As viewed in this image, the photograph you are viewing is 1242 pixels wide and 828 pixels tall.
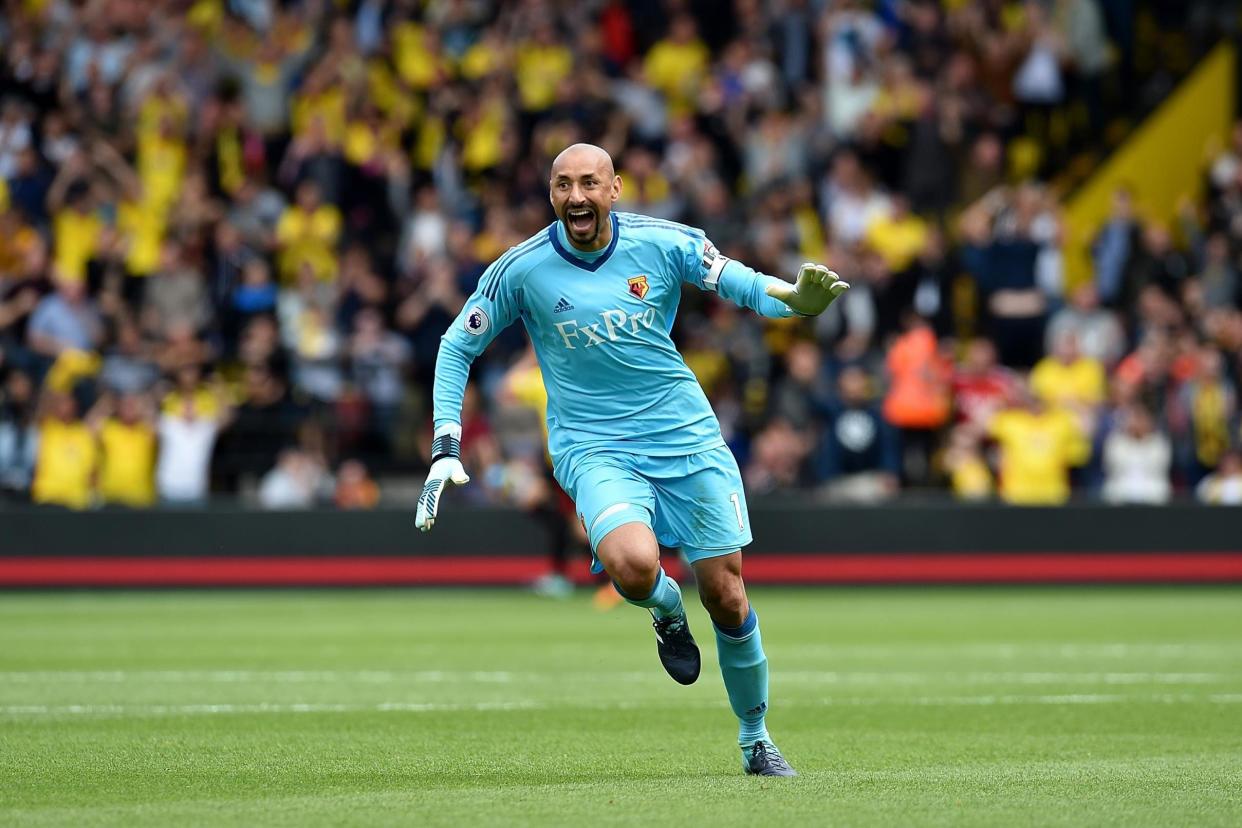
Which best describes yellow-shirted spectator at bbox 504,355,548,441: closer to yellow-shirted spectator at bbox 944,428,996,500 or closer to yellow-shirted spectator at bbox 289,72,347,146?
yellow-shirted spectator at bbox 944,428,996,500

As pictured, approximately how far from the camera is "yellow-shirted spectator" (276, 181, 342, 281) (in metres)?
21.5

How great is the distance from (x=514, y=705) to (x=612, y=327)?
321cm

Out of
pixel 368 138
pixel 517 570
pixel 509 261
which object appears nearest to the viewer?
pixel 509 261

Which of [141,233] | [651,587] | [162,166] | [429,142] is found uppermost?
[429,142]

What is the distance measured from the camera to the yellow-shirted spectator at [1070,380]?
20.0 metres

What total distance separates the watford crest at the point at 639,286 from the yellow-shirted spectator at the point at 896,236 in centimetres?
1309

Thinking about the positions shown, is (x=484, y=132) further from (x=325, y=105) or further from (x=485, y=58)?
(x=325, y=105)

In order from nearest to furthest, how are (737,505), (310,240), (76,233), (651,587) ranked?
(651,587)
(737,505)
(310,240)
(76,233)

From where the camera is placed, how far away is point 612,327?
8.09m

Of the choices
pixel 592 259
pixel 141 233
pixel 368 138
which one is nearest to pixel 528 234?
pixel 368 138

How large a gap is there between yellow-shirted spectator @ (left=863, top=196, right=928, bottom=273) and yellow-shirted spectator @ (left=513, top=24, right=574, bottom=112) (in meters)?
3.95

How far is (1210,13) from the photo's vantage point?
25641mm

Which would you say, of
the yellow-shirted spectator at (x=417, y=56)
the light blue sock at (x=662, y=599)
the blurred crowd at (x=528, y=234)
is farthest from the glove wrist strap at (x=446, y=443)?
the yellow-shirted spectator at (x=417, y=56)

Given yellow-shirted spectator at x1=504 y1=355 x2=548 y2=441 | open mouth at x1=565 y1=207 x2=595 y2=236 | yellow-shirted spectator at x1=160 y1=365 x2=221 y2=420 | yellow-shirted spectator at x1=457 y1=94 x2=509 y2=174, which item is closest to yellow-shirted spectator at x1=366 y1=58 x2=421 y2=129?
yellow-shirted spectator at x1=457 y1=94 x2=509 y2=174
